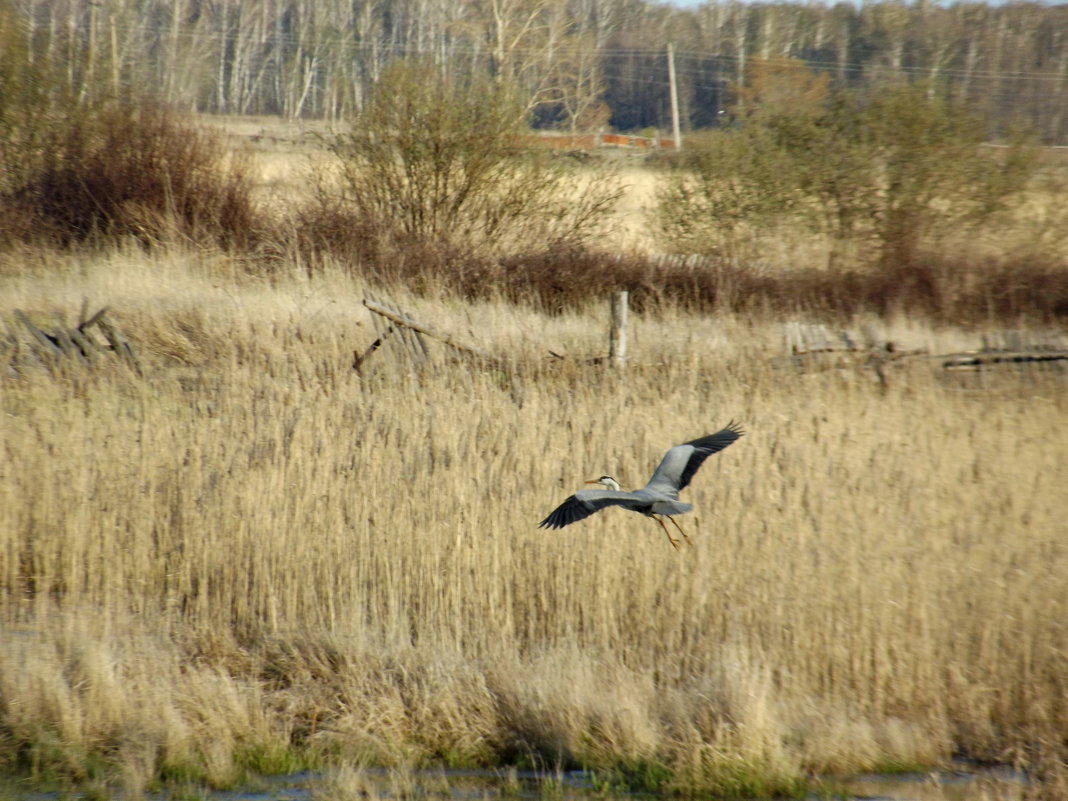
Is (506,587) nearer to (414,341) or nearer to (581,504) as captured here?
(581,504)

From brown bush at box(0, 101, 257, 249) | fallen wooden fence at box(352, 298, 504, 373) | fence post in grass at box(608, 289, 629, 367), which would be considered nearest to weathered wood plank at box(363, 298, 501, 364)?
fallen wooden fence at box(352, 298, 504, 373)

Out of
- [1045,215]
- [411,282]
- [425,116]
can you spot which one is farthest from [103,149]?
[1045,215]

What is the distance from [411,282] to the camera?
1259 cm

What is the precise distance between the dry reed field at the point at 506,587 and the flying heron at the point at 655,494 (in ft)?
2.74

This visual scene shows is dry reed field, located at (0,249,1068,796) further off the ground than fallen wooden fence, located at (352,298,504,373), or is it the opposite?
fallen wooden fence, located at (352,298,504,373)

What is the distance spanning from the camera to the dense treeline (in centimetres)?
3722

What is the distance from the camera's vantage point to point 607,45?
61.3 meters

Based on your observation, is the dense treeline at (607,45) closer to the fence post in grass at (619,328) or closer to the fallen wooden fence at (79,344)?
the fence post in grass at (619,328)

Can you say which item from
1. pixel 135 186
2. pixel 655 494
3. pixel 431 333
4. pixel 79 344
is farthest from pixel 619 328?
pixel 135 186

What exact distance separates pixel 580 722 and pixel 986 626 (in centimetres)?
191

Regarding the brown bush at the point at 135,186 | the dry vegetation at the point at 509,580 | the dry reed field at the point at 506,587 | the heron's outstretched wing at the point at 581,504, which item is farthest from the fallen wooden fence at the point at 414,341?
the brown bush at the point at 135,186

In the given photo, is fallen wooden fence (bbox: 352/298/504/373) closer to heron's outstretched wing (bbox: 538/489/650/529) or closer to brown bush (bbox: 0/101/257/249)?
heron's outstretched wing (bbox: 538/489/650/529)

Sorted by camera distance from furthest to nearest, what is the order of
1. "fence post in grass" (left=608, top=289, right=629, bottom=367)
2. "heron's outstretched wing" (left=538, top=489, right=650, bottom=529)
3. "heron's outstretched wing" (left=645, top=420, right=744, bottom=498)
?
"fence post in grass" (left=608, top=289, right=629, bottom=367) → "heron's outstretched wing" (left=645, top=420, right=744, bottom=498) → "heron's outstretched wing" (left=538, top=489, right=650, bottom=529)

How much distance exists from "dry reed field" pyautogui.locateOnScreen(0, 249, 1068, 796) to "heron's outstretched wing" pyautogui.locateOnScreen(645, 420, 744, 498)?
2.80 ft
